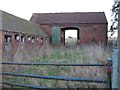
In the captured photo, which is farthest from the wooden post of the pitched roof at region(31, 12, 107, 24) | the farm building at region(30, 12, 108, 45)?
the pitched roof at region(31, 12, 107, 24)

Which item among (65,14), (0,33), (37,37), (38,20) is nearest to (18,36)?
(0,33)

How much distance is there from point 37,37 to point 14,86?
28.1 m

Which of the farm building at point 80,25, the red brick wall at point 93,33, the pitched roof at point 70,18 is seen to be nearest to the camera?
the red brick wall at point 93,33

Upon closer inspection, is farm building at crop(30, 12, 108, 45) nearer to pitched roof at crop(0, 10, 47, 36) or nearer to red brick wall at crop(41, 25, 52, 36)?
red brick wall at crop(41, 25, 52, 36)

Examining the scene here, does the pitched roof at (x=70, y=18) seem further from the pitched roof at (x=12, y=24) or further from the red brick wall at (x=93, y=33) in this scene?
the pitched roof at (x=12, y=24)

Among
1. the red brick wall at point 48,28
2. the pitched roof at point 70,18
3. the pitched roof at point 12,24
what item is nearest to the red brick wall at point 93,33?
the pitched roof at point 70,18

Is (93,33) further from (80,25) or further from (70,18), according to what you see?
(70,18)

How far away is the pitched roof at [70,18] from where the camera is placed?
43.8m

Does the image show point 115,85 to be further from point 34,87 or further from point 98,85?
point 34,87

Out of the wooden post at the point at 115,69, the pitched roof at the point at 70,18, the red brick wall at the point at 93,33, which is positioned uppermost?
the pitched roof at the point at 70,18

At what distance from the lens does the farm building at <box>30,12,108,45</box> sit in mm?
42312

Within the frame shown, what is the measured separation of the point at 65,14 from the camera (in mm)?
47844

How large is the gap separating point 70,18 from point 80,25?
11.4 feet

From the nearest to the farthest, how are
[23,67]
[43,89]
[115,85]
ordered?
[115,85] → [43,89] → [23,67]
